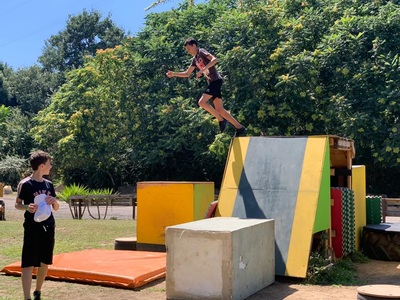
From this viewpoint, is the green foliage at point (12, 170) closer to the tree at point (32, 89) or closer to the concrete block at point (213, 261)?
the tree at point (32, 89)

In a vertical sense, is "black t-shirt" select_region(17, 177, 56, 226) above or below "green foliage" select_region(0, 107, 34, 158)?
below

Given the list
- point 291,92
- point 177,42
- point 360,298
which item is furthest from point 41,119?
point 360,298

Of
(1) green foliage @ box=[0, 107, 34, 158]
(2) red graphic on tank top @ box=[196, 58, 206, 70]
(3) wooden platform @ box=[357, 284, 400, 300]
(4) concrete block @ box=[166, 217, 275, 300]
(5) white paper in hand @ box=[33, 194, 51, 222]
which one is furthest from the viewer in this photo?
(1) green foliage @ box=[0, 107, 34, 158]

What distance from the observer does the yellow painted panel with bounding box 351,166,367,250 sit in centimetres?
1068

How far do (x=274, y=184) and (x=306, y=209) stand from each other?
0.71 metres

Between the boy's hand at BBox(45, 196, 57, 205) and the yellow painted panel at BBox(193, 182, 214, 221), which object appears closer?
the boy's hand at BBox(45, 196, 57, 205)

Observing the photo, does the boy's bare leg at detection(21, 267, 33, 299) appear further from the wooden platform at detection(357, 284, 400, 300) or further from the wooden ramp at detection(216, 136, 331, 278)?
the wooden platform at detection(357, 284, 400, 300)

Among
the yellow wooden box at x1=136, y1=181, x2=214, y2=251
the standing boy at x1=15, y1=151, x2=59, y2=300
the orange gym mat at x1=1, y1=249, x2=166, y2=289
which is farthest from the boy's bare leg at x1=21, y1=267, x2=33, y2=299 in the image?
the yellow wooden box at x1=136, y1=181, x2=214, y2=251

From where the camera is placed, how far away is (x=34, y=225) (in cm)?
618

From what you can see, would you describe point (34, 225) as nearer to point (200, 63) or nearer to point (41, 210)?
point (41, 210)

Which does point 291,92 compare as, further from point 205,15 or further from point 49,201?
point 49,201

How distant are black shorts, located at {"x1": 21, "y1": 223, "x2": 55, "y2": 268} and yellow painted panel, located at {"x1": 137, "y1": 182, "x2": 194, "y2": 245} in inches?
171

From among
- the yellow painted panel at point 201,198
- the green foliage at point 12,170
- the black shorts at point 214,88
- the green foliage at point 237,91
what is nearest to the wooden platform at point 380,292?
the black shorts at point 214,88

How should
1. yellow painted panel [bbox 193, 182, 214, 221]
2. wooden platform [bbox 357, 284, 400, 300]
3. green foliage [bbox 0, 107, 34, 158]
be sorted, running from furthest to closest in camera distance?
green foliage [bbox 0, 107, 34, 158] → yellow painted panel [bbox 193, 182, 214, 221] → wooden platform [bbox 357, 284, 400, 300]
